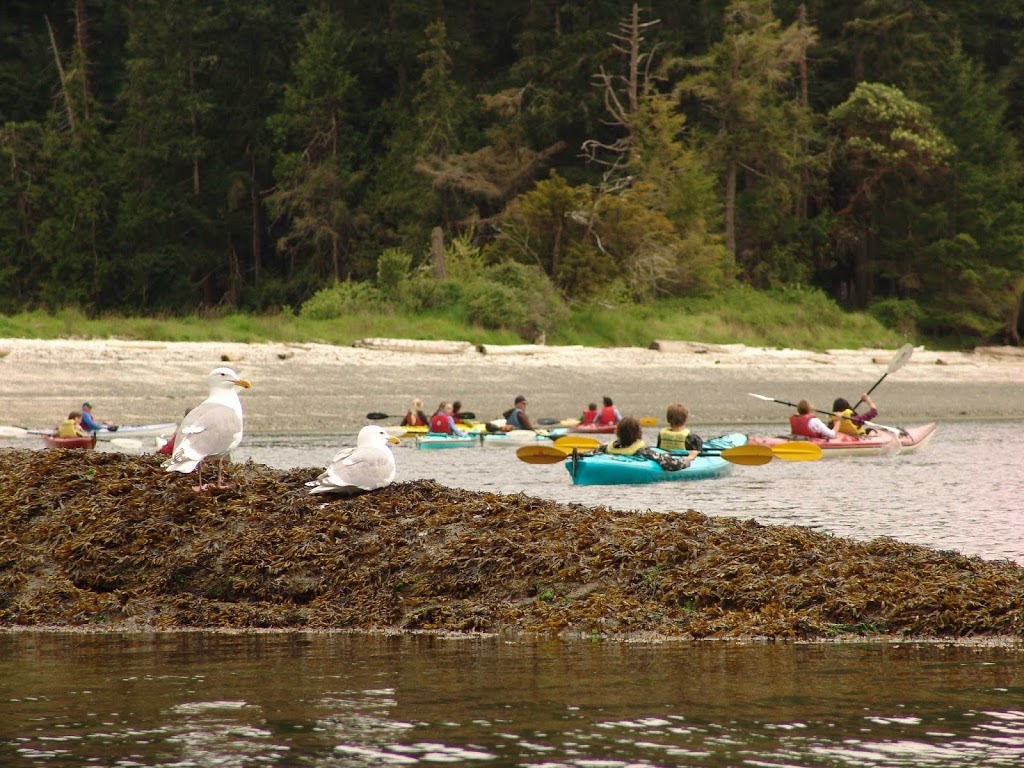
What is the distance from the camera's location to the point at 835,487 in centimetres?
1881

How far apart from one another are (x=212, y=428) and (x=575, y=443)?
1267 cm

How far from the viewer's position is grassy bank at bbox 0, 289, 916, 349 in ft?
98.1

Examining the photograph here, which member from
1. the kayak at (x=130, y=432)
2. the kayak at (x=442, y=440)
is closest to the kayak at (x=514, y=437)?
the kayak at (x=442, y=440)

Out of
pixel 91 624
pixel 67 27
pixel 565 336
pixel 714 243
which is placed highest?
pixel 67 27

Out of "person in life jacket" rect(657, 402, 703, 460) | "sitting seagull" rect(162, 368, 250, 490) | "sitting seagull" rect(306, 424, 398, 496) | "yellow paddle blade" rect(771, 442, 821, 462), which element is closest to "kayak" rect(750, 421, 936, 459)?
"yellow paddle blade" rect(771, 442, 821, 462)

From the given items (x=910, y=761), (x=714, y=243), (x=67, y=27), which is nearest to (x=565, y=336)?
(x=714, y=243)

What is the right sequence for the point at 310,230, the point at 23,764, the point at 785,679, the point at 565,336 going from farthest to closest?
the point at 310,230 → the point at 565,336 → the point at 785,679 → the point at 23,764

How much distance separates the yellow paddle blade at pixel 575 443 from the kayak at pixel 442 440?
3.92 metres

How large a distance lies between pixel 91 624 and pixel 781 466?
16.2 m

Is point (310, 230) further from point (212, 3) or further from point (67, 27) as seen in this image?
point (67, 27)

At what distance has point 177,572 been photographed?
8.57 m

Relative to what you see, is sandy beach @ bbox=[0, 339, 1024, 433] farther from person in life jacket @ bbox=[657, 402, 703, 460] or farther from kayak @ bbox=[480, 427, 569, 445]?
person in life jacket @ bbox=[657, 402, 703, 460]

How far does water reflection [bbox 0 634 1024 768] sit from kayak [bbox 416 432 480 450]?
16257mm

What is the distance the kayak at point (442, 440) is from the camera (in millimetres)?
24250
